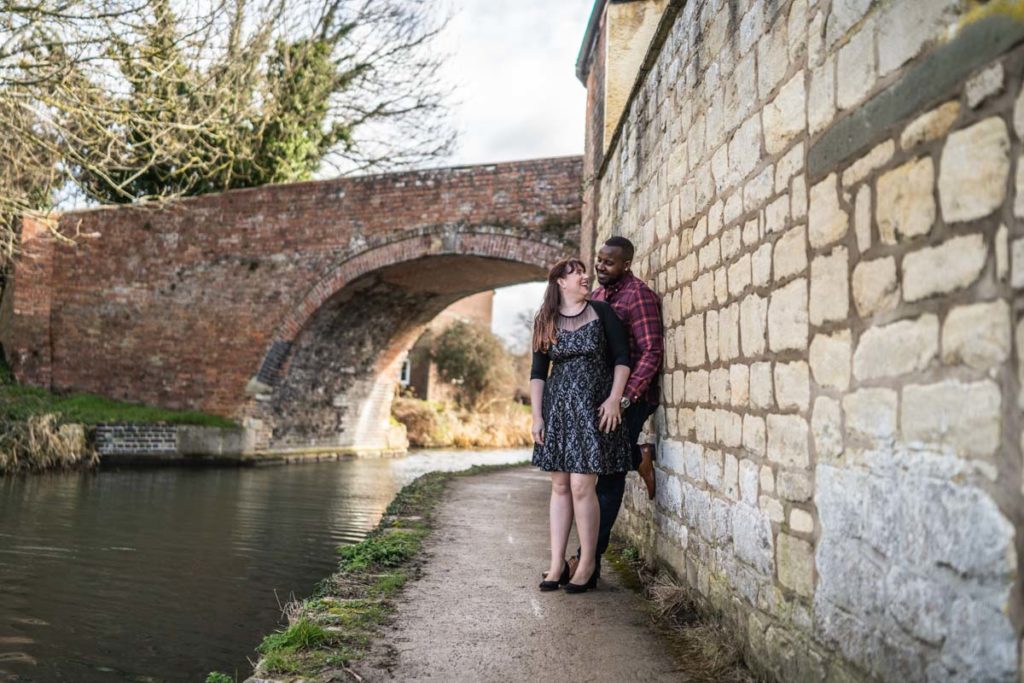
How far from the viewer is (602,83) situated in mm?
7719

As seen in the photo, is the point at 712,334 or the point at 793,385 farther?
the point at 712,334

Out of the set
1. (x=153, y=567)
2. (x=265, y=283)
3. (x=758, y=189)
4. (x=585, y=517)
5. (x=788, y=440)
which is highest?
(x=265, y=283)

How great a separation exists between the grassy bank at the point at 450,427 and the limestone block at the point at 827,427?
64.5 feet

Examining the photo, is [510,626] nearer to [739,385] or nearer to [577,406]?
[577,406]

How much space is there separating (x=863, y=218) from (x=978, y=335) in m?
0.57

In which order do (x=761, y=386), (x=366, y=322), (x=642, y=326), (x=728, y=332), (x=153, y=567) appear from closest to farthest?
(x=761, y=386) < (x=728, y=332) < (x=642, y=326) < (x=153, y=567) < (x=366, y=322)

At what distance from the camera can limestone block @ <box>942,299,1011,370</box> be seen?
143 centimetres

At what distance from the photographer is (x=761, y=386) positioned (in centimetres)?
269

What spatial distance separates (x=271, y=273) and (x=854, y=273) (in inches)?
536

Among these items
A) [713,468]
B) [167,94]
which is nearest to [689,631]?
[713,468]

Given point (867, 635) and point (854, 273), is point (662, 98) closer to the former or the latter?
point (854, 273)

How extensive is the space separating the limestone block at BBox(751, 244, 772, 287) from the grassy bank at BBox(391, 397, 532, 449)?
1916cm

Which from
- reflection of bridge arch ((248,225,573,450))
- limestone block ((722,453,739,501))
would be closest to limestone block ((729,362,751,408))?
limestone block ((722,453,739,501))

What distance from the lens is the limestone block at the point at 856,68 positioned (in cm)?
196
